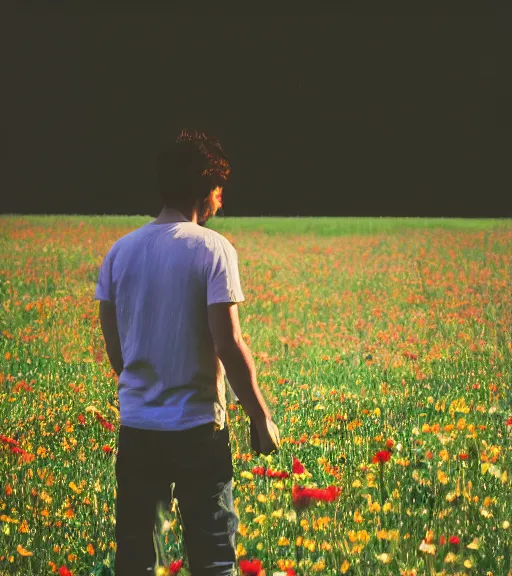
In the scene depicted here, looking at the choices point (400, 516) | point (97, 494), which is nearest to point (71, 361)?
point (97, 494)

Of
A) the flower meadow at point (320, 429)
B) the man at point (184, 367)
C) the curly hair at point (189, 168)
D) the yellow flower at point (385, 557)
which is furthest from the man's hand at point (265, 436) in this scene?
the yellow flower at point (385, 557)

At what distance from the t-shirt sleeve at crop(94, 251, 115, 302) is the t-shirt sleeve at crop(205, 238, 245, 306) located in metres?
0.39

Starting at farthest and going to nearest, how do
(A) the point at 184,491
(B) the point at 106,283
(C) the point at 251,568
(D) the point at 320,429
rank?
(D) the point at 320,429 → (B) the point at 106,283 → (A) the point at 184,491 → (C) the point at 251,568

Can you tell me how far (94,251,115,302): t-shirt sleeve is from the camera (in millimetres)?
2629

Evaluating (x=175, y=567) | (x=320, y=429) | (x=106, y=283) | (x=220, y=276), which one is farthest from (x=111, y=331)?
(x=320, y=429)

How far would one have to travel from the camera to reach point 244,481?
4.59m

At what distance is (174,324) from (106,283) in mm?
319

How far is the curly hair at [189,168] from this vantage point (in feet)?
8.32

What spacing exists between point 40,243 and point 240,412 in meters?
12.4

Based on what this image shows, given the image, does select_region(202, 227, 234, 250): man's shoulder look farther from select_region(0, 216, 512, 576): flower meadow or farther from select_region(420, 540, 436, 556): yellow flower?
select_region(420, 540, 436, 556): yellow flower

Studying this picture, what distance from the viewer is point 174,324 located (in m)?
2.47

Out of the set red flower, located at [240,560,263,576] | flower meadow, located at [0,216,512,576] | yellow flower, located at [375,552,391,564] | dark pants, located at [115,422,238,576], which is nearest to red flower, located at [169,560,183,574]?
flower meadow, located at [0,216,512,576]

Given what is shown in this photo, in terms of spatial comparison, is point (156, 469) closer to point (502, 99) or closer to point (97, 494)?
point (97, 494)

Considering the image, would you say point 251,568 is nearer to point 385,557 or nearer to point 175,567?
point 175,567
